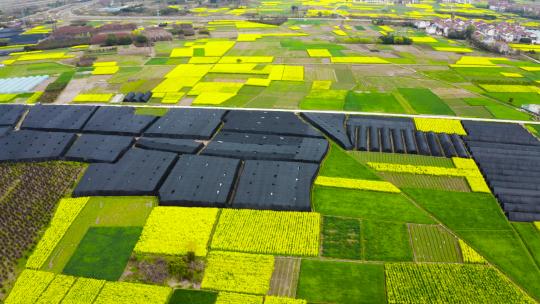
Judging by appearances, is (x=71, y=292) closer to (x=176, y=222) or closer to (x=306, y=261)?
(x=176, y=222)

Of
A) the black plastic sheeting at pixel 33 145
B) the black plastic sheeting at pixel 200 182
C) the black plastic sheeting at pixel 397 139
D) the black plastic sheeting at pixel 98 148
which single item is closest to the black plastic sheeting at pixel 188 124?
the black plastic sheeting at pixel 98 148

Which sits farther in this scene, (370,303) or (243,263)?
(243,263)

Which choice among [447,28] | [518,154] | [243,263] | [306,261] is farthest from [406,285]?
[447,28]

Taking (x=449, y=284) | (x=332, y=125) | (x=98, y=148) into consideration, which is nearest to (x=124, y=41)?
(x=98, y=148)

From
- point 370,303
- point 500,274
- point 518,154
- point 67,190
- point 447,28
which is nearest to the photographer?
point 370,303

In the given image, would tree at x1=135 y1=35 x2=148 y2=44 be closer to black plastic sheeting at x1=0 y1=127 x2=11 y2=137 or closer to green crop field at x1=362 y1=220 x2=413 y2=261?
black plastic sheeting at x1=0 y1=127 x2=11 y2=137

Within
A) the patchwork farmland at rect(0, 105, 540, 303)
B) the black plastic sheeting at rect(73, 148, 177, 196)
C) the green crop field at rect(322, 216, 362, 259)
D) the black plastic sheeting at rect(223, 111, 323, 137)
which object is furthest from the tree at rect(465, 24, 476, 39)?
the black plastic sheeting at rect(73, 148, 177, 196)

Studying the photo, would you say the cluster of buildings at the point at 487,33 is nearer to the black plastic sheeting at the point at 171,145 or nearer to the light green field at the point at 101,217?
the black plastic sheeting at the point at 171,145
